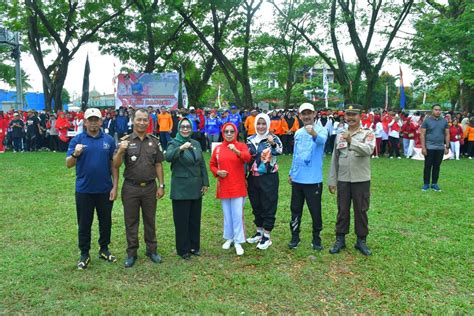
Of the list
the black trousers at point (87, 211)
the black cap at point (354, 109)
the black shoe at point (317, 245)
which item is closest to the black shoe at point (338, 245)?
the black shoe at point (317, 245)

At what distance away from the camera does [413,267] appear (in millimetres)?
5090

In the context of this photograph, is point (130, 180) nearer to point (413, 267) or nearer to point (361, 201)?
point (361, 201)

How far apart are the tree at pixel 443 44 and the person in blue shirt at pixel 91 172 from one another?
16744 millimetres

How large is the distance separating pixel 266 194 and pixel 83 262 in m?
2.46

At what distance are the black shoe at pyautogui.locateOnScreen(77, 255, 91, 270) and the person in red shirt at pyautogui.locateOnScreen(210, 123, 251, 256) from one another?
1.82 meters

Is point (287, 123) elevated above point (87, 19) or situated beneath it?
situated beneath

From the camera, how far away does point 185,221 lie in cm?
546

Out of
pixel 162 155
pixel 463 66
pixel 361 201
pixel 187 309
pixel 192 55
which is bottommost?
pixel 187 309

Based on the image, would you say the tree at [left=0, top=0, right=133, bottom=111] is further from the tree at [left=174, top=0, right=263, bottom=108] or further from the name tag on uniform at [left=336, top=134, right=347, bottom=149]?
the name tag on uniform at [left=336, top=134, right=347, bottom=149]

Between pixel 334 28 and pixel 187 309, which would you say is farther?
pixel 334 28

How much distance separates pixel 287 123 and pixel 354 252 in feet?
39.0

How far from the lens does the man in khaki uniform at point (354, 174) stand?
541cm

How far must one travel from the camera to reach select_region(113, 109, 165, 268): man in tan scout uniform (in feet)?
16.8

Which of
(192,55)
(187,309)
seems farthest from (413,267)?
(192,55)
